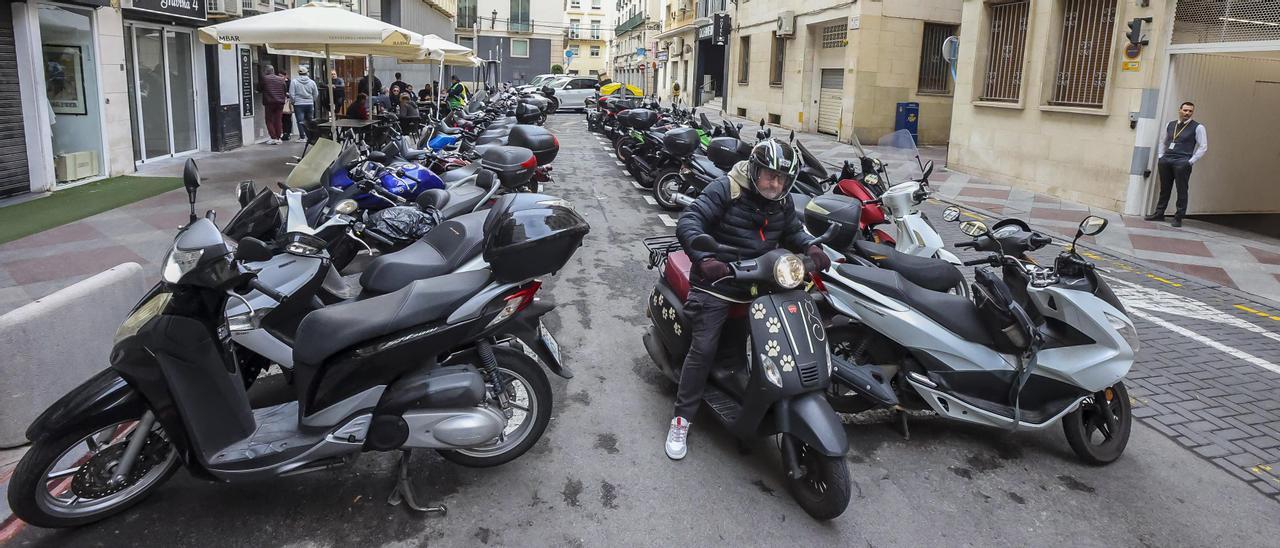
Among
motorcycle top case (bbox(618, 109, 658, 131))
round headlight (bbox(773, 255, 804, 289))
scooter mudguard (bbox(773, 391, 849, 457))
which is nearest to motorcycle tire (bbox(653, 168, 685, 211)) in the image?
motorcycle top case (bbox(618, 109, 658, 131))

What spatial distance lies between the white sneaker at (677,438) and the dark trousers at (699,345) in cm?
4

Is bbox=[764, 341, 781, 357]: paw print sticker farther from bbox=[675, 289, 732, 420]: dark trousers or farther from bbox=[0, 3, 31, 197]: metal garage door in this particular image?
bbox=[0, 3, 31, 197]: metal garage door

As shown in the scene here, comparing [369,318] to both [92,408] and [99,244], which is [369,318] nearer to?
[92,408]

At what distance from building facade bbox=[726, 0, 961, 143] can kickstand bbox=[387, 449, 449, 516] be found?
19252 mm

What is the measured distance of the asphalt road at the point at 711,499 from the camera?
3404 mm

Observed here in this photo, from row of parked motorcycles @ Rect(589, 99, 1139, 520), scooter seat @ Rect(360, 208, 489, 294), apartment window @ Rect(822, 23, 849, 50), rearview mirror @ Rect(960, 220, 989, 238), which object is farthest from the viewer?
apartment window @ Rect(822, 23, 849, 50)

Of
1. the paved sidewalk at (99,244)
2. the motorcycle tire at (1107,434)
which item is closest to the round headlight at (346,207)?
the paved sidewalk at (99,244)

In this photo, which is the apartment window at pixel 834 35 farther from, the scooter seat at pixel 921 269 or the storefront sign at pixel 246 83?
the scooter seat at pixel 921 269

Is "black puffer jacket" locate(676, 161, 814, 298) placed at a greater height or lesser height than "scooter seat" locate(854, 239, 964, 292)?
greater

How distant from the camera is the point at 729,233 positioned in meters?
4.22

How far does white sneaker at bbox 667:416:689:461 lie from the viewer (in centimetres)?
408

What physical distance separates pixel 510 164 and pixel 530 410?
498 centimetres

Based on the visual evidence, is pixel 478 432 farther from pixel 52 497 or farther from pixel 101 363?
pixel 101 363

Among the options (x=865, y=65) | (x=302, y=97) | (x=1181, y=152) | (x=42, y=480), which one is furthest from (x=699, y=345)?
(x=865, y=65)
